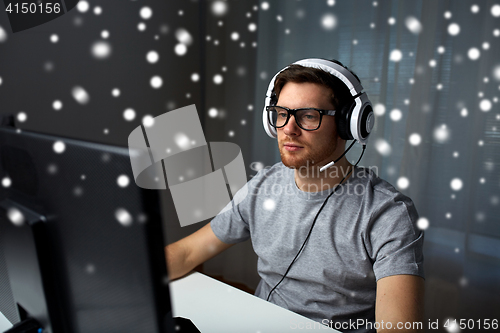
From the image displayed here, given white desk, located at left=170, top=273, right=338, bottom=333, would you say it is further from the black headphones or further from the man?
the black headphones

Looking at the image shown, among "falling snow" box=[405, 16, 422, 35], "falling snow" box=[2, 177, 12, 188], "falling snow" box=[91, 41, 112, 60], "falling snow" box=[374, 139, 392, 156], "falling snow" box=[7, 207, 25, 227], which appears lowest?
"falling snow" box=[374, 139, 392, 156]

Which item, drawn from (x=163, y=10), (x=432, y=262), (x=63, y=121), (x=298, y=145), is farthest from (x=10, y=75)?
(x=432, y=262)

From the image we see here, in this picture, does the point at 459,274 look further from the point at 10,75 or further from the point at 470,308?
the point at 10,75

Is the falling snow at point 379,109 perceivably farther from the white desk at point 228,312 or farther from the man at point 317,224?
the white desk at point 228,312

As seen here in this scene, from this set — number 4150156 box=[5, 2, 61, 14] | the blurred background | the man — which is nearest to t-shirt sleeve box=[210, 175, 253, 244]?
Answer: the man

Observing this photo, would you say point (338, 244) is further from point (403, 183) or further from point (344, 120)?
point (403, 183)

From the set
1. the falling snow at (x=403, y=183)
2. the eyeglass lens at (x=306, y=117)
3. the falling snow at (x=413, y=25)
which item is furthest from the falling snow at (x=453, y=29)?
the eyeglass lens at (x=306, y=117)

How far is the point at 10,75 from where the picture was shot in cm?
130

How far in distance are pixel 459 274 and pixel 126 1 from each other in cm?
200

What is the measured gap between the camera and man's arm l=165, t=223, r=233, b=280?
103 centimetres

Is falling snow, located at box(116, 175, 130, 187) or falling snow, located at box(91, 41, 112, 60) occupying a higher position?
falling snow, located at box(91, 41, 112, 60)

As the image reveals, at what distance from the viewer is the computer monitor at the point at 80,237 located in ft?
1.22

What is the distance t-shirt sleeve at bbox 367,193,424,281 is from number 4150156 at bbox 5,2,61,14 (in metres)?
1.40

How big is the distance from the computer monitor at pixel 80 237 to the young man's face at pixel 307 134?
2.31 ft
